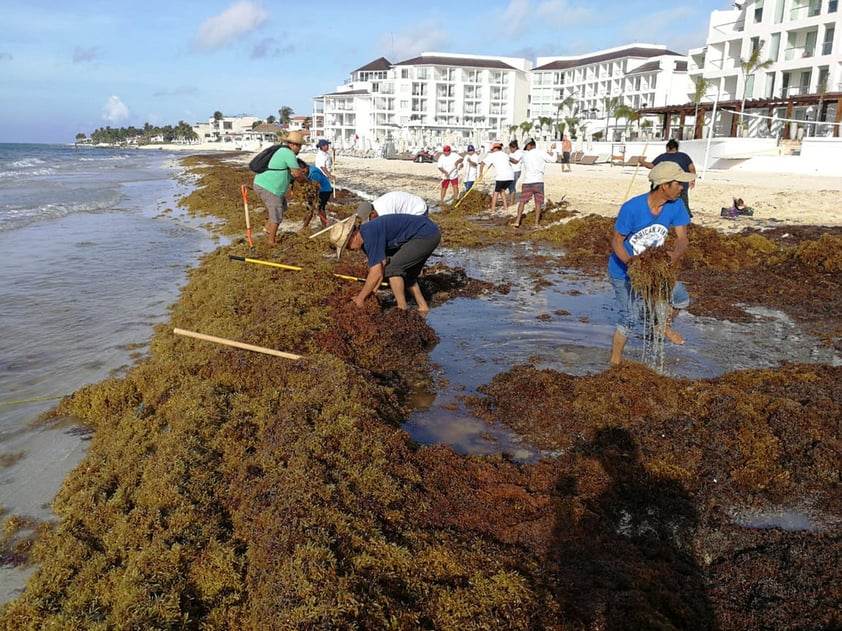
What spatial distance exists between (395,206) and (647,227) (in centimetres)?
294

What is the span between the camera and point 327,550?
8.66 ft

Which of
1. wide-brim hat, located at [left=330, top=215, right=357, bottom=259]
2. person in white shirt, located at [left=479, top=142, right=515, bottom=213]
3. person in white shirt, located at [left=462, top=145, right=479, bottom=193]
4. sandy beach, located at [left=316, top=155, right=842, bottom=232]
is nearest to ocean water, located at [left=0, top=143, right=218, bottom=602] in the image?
wide-brim hat, located at [left=330, top=215, right=357, bottom=259]

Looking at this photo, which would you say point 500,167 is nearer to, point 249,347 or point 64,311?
point 64,311

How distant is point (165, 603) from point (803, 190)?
64.8ft

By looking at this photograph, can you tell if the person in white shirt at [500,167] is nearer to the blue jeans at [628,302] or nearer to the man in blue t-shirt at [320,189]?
the man in blue t-shirt at [320,189]

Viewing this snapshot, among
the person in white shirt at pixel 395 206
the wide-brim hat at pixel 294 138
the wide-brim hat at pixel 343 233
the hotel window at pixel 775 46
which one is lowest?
the wide-brim hat at pixel 343 233

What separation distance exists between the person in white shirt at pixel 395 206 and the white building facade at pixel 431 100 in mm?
72512

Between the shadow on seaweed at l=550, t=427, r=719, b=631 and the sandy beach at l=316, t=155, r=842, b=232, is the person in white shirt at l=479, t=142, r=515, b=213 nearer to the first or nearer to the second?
the sandy beach at l=316, t=155, r=842, b=232

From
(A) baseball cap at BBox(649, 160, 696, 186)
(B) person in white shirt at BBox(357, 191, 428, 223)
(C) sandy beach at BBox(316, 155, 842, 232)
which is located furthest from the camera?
(C) sandy beach at BBox(316, 155, 842, 232)

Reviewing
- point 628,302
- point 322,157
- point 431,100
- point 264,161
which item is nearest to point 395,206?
point 628,302

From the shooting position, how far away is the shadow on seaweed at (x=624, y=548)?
2.46 meters

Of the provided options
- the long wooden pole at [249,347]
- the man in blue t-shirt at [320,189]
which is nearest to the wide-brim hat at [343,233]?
the long wooden pole at [249,347]

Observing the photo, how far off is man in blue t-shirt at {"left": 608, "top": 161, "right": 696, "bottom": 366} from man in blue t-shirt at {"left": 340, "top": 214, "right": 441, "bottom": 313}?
2240mm

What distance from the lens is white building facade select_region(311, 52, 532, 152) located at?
8144 cm
